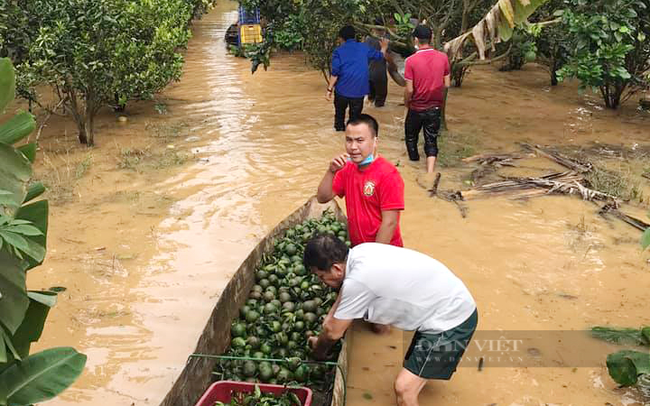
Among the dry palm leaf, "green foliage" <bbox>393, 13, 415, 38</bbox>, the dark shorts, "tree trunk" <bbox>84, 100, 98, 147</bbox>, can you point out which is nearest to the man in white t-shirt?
the dark shorts

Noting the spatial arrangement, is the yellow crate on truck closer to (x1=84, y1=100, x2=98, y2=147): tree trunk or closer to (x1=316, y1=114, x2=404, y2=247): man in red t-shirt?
(x1=84, y1=100, x2=98, y2=147): tree trunk

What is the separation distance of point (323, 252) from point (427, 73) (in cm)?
483

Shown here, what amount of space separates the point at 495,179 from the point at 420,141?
1.93m

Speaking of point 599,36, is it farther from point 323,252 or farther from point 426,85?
point 323,252

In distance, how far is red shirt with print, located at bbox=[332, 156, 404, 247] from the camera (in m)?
4.32

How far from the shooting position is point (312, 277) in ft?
15.8

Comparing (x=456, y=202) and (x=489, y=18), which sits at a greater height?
(x=489, y=18)

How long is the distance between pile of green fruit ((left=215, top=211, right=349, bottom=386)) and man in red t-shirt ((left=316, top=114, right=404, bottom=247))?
0.61m

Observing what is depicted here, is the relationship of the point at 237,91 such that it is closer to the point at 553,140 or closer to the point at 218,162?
the point at 218,162

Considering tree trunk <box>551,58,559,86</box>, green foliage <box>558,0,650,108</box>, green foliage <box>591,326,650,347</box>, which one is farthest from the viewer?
tree trunk <box>551,58,559,86</box>

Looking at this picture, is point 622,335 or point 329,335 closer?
point 329,335

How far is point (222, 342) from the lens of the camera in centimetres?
414

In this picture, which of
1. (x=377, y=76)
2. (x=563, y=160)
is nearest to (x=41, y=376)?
(x=563, y=160)

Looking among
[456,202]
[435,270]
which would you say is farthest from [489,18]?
[435,270]
